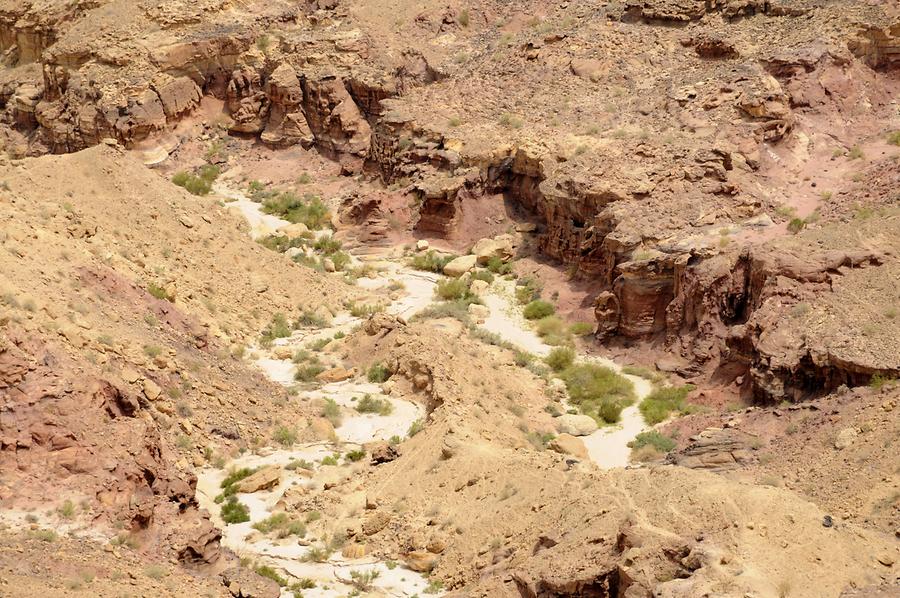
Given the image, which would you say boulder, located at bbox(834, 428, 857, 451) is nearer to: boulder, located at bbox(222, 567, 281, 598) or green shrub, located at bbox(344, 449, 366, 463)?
green shrub, located at bbox(344, 449, 366, 463)

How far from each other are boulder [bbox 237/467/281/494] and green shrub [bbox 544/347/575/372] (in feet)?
27.6

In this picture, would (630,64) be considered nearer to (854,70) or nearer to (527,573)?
(854,70)

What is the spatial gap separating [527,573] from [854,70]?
2191 cm

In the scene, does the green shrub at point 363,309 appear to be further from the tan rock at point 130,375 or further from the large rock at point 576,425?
the tan rock at point 130,375

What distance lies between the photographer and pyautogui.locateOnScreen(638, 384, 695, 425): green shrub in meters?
25.6

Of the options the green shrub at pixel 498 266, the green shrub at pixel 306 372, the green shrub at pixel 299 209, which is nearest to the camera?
the green shrub at pixel 306 372

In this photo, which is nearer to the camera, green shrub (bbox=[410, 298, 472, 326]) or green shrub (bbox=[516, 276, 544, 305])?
green shrub (bbox=[410, 298, 472, 326])

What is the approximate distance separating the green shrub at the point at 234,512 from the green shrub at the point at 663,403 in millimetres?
8340

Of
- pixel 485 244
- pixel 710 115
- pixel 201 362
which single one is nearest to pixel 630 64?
pixel 710 115

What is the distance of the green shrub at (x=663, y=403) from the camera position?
25594mm

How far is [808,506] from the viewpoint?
54.5 ft

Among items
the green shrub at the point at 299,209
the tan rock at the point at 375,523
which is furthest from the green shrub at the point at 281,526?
the green shrub at the point at 299,209

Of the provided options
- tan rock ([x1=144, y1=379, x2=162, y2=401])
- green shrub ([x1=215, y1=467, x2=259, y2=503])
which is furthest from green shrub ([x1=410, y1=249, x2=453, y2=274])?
tan rock ([x1=144, y1=379, x2=162, y2=401])

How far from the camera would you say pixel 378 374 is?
2573 cm
